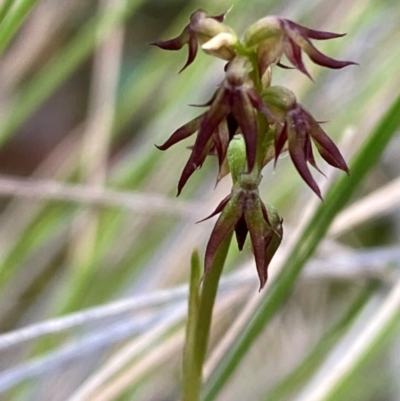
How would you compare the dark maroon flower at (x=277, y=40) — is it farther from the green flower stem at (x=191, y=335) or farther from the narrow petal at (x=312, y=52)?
the green flower stem at (x=191, y=335)

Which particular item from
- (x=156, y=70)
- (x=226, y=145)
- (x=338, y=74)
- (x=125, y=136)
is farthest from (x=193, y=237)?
(x=125, y=136)

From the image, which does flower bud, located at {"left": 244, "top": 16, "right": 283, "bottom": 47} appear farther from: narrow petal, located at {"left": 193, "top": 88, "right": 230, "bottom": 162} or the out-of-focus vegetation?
the out-of-focus vegetation

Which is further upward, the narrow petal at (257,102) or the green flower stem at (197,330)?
the narrow petal at (257,102)

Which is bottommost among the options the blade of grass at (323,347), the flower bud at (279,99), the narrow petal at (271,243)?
the blade of grass at (323,347)

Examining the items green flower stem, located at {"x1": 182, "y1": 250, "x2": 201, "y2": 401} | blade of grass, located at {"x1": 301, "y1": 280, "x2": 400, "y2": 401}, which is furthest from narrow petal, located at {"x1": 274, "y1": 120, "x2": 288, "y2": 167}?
blade of grass, located at {"x1": 301, "y1": 280, "x2": 400, "y2": 401}

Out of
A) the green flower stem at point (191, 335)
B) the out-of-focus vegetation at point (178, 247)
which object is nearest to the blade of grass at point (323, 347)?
the out-of-focus vegetation at point (178, 247)

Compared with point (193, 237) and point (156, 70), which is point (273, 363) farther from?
point (156, 70)
